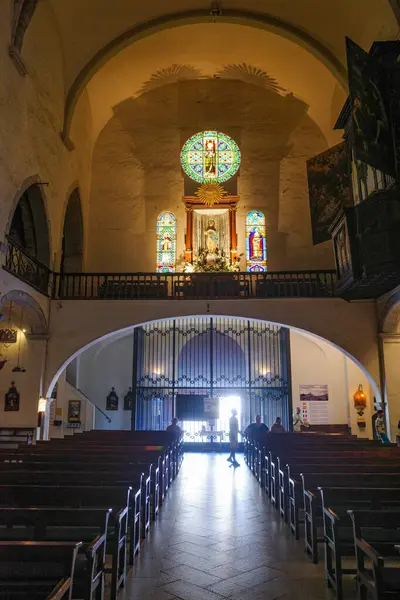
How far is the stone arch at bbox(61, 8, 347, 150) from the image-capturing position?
1544 centimetres

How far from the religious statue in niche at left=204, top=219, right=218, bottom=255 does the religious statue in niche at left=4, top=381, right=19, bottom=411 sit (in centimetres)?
865

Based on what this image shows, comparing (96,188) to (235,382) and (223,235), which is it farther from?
(235,382)

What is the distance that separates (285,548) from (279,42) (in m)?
17.4

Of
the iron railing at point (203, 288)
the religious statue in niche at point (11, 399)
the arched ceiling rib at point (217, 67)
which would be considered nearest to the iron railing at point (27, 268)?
the iron railing at point (203, 288)

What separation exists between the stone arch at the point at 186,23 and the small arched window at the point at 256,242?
5761 mm

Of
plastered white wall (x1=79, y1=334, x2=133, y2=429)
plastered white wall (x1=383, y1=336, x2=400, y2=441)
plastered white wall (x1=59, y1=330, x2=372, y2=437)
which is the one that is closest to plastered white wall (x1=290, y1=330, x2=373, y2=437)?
plastered white wall (x1=59, y1=330, x2=372, y2=437)

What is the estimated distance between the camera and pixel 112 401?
19.1m

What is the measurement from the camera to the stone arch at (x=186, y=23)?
1544cm

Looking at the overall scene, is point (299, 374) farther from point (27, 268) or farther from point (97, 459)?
point (97, 459)

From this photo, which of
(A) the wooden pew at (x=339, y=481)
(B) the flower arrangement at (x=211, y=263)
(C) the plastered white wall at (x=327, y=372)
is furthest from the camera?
(B) the flower arrangement at (x=211, y=263)

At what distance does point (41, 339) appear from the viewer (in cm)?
1367

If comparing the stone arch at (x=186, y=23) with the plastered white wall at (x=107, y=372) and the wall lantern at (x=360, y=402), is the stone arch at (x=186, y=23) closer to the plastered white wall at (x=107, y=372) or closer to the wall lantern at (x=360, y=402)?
the plastered white wall at (x=107, y=372)

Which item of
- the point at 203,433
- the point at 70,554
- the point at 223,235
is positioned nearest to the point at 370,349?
the point at 203,433

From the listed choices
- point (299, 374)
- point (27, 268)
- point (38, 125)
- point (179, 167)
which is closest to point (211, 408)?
point (299, 374)
